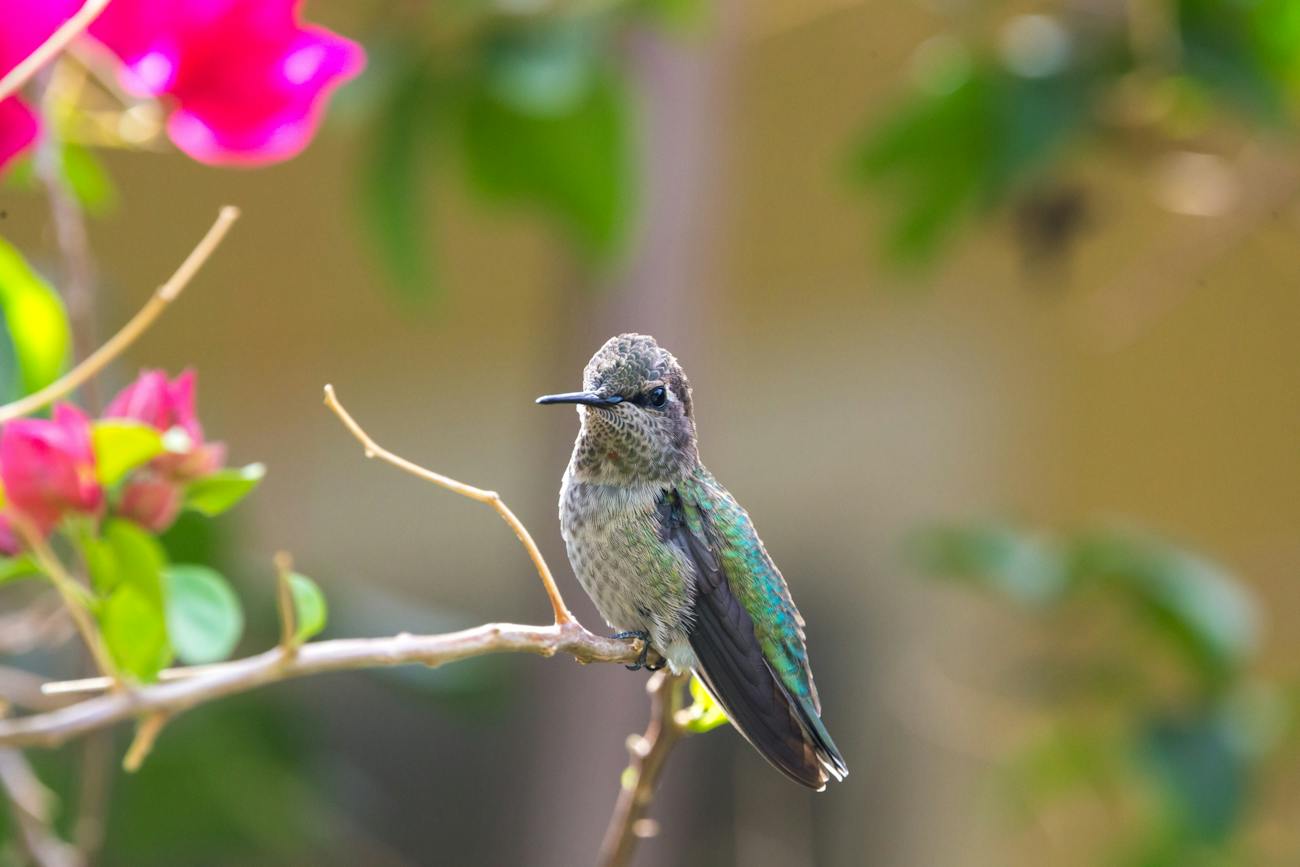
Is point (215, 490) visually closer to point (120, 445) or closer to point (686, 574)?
point (120, 445)

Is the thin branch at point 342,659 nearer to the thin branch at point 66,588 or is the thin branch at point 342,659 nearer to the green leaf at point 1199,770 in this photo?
the thin branch at point 66,588

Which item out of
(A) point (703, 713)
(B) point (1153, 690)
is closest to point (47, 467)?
(A) point (703, 713)

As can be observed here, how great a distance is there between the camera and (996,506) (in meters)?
2.56

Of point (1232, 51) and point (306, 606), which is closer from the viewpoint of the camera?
point (306, 606)

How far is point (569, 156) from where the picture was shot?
1.27m

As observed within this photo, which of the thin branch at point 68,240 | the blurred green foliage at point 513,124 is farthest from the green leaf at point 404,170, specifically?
the thin branch at point 68,240

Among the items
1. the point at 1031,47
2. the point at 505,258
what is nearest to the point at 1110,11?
the point at 1031,47

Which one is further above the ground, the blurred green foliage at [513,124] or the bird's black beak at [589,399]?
the blurred green foliage at [513,124]

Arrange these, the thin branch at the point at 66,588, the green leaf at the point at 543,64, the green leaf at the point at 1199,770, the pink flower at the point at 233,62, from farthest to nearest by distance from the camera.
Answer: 1. the green leaf at the point at 1199,770
2. the green leaf at the point at 543,64
3. the pink flower at the point at 233,62
4. the thin branch at the point at 66,588

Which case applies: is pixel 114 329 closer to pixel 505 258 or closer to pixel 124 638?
pixel 124 638

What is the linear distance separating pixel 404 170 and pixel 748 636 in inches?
32.3

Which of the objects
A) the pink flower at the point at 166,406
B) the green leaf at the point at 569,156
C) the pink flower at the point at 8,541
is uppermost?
the green leaf at the point at 569,156

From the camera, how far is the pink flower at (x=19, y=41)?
24.2 inches

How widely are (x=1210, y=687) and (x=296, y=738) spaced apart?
0.92 metres
